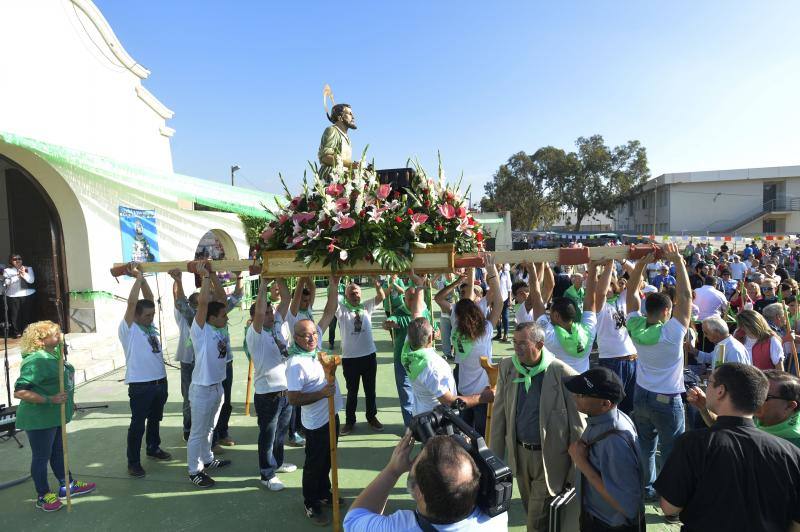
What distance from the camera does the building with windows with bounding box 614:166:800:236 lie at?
139 feet

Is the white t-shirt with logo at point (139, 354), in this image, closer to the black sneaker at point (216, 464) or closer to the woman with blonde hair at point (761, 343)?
the black sneaker at point (216, 464)

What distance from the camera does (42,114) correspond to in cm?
907

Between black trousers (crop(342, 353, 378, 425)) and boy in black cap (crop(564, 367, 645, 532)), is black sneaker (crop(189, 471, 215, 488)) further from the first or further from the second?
boy in black cap (crop(564, 367, 645, 532))

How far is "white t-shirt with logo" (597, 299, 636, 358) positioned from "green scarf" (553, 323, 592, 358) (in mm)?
1194

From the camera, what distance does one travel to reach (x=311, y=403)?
4000 millimetres

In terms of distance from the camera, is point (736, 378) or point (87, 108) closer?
point (736, 378)

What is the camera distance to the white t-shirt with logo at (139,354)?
197 inches

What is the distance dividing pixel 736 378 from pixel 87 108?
487 inches

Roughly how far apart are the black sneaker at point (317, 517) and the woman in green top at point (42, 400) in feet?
8.41

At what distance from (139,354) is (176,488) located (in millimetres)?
1470

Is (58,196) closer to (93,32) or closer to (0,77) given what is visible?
(0,77)

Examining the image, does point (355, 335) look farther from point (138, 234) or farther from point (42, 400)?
point (138, 234)

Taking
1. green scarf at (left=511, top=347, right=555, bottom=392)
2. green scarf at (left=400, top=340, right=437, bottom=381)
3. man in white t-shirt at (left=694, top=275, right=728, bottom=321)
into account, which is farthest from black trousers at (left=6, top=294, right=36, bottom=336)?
man in white t-shirt at (left=694, top=275, right=728, bottom=321)

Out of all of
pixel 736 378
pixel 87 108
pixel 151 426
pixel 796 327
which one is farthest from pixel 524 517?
pixel 87 108
